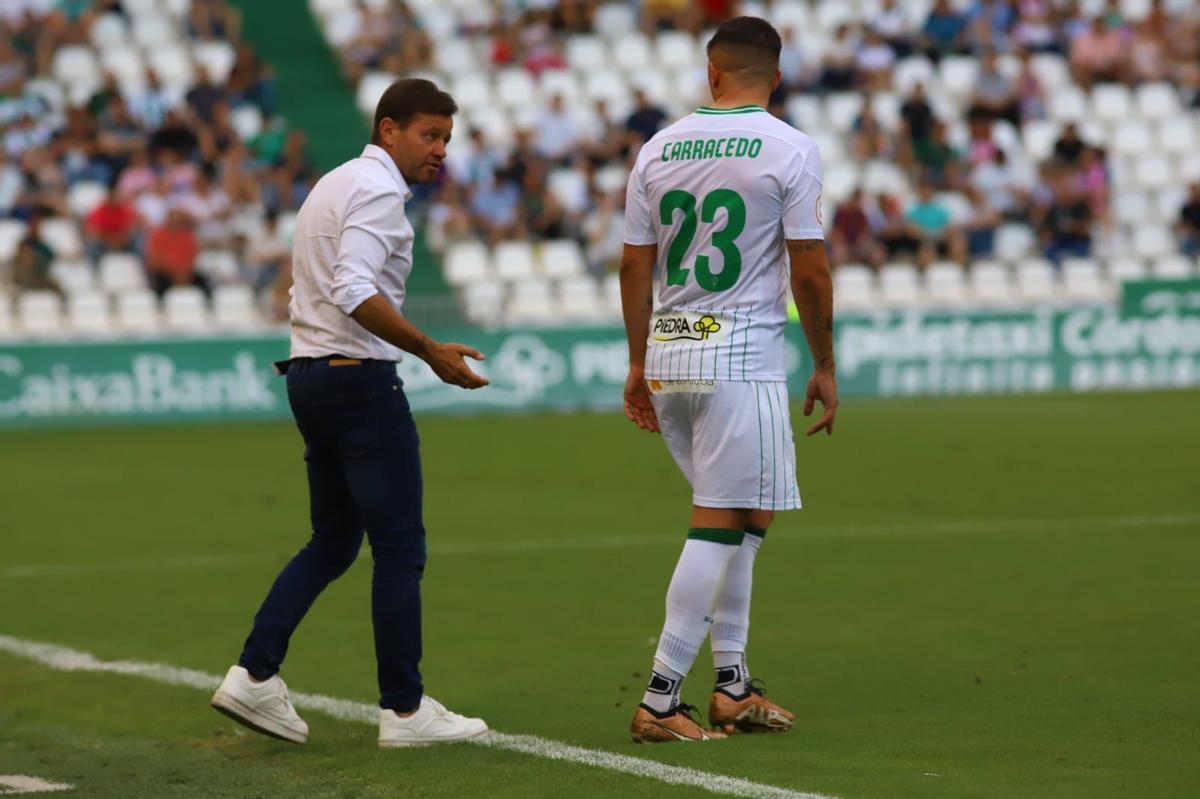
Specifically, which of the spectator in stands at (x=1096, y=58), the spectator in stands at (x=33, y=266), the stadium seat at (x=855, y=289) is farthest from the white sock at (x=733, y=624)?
the spectator in stands at (x=1096, y=58)

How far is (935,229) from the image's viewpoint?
27.0 meters

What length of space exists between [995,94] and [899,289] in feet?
17.8

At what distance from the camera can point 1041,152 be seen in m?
29.2

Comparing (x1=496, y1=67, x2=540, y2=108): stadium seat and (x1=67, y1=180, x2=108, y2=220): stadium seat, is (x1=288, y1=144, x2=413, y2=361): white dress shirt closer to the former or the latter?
(x1=67, y1=180, x2=108, y2=220): stadium seat

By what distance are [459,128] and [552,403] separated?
523cm

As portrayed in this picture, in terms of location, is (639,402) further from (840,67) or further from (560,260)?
(840,67)

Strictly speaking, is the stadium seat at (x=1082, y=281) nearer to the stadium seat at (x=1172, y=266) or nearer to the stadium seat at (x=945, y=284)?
the stadium seat at (x=1172, y=266)

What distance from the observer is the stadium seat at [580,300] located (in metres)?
24.0

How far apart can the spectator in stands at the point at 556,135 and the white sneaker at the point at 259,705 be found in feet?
66.4

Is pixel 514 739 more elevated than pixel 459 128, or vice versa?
pixel 459 128

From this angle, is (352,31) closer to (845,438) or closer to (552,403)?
(552,403)

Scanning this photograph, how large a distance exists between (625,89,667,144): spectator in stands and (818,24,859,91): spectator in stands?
11.3 ft

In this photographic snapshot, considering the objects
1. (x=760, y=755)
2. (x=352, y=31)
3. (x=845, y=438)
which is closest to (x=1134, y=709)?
(x=760, y=755)

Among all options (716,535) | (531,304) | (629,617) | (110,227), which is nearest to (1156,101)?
(531,304)
